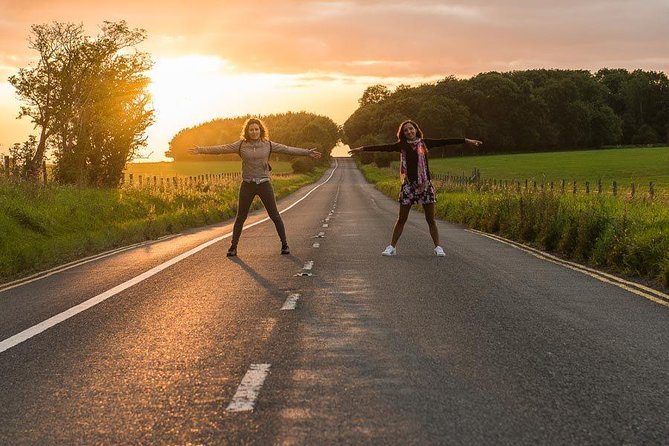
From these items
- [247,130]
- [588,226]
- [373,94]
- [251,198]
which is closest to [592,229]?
[588,226]

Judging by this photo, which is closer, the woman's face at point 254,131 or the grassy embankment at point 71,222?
the woman's face at point 254,131

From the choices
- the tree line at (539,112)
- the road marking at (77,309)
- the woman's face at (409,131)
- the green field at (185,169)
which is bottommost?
the green field at (185,169)

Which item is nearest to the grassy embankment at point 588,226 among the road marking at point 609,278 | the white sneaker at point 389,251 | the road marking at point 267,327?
the road marking at point 609,278

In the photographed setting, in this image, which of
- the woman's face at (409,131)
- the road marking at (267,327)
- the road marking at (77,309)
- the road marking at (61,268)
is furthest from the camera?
the woman's face at (409,131)

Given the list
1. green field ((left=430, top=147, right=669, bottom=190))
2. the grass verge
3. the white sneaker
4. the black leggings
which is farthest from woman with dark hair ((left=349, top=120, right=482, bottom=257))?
green field ((left=430, top=147, right=669, bottom=190))

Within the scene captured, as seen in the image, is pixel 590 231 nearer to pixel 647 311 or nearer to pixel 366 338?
pixel 647 311

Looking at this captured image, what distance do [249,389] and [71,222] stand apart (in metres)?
14.3

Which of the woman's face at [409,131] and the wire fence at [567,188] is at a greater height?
the woman's face at [409,131]

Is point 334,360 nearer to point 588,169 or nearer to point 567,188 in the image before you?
point 567,188

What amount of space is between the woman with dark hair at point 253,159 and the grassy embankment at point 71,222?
323cm

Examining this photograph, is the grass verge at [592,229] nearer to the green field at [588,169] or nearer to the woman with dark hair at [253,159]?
the woman with dark hair at [253,159]

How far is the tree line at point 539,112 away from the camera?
12725cm

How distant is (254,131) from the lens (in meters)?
12.8

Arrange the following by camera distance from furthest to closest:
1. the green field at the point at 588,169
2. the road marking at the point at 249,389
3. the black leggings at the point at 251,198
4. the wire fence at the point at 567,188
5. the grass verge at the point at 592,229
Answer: the green field at the point at 588,169 → the wire fence at the point at 567,188 → the black leggings at the point at 251,198 → the grass verge at the point at 592,229 → the road marking at the point at 249,389
